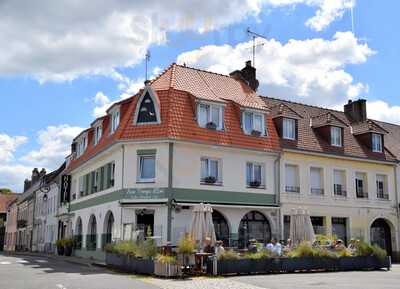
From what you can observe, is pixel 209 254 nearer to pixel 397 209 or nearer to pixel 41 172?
pixel 397 209

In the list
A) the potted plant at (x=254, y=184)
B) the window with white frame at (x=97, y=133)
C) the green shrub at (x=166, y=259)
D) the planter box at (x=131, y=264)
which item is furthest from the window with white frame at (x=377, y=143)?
the green shrub at (x=166, y=259)

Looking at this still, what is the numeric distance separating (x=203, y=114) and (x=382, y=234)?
49.3 feet

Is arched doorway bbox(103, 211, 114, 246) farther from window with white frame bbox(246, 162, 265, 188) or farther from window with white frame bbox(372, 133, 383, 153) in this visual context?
window with white frame bbox(372, 133, 383, 153)

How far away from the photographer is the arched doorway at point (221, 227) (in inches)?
1061

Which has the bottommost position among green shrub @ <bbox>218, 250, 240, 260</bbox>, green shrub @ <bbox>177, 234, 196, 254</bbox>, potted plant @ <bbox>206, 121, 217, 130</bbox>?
green shrub @ <bbox>218, 250, 240, 260</bbox>

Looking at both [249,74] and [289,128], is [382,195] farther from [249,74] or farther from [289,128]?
[249,74]

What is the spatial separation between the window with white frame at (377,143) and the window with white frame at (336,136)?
8.89 ft

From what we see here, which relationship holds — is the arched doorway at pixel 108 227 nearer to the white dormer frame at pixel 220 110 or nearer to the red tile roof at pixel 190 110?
the red tile roof at pixel 190 110

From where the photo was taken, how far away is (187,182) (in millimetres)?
26062

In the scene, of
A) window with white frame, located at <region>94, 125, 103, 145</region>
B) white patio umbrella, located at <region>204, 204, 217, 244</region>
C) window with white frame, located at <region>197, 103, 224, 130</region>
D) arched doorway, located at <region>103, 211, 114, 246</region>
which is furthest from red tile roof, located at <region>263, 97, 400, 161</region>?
window with white frame, located at <region>94, 125, 103, 145</region>

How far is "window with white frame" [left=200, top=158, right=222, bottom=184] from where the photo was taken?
2683 centimetres

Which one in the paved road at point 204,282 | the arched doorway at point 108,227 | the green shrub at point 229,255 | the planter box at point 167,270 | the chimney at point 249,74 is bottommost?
the paved road at point 204,282

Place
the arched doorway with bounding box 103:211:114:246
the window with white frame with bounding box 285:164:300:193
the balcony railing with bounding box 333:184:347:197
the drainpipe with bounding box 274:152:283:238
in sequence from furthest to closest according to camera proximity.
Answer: the balcony railing with bounding box 333:184:347:197 → the window with white frame with bounding box 285:164:300:193 → the arched doorway with bounding box 103:211:114:246 → the drainpipe with bounding box 274:152:283:238

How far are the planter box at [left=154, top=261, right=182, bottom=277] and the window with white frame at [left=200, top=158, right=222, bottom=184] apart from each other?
7.54 m
